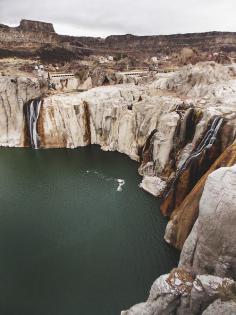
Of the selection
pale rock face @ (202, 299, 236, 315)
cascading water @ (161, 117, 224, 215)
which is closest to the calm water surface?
cascading water @ (161, 117, 224, 215)

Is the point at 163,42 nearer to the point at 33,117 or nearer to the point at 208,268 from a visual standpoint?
the point at 33,117

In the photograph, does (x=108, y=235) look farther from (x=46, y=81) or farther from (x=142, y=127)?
(x=46, y=81)

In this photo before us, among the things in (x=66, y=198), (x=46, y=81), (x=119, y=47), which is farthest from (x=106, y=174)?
(x=119, y=47)

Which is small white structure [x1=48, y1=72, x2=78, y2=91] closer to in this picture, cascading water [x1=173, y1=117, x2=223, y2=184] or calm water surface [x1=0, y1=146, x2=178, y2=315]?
calm water surface [x1=0, y1=146, x2=178, y2=315]

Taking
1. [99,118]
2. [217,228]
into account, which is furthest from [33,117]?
[217,228]

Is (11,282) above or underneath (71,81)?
underneath
